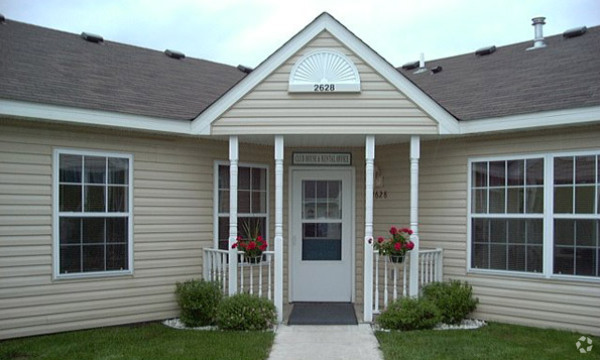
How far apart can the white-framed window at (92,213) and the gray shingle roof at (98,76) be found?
2.53 ft

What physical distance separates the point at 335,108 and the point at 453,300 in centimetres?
310

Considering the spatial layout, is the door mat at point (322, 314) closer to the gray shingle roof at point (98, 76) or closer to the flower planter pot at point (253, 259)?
the flower planter pot at point (253, 259)

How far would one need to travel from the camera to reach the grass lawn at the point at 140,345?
232 inches

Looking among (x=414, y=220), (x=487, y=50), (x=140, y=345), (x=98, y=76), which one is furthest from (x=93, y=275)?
(x=487, y=50)

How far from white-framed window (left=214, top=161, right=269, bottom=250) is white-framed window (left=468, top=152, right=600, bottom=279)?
10.5 feet

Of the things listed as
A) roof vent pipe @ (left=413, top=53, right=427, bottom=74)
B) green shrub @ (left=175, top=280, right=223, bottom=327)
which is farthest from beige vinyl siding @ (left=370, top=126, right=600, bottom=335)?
roof vent pipe @ (left=413, top=53, right=427, bottom=74)

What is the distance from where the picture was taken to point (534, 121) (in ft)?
22.9

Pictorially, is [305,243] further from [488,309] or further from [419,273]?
[488,309]

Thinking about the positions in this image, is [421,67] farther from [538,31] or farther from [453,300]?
[453,300]

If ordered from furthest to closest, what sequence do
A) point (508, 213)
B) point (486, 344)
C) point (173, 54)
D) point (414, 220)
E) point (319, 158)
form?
1. point (173, 54)
2. point (319, 158)
3. point (414, 220)
4. point (508, 213)
5. point (486, 344)

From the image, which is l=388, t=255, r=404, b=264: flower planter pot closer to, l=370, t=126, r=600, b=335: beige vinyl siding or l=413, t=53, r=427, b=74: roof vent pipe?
l=370, t=126, r=600, b=335: beige vinyl siding

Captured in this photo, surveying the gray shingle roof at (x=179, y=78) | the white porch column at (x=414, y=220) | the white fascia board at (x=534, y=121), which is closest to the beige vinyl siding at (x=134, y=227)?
the gray shingle roof at (x=179, y=78)

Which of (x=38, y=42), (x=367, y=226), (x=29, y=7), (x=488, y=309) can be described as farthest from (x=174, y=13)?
(x=488, y=309)

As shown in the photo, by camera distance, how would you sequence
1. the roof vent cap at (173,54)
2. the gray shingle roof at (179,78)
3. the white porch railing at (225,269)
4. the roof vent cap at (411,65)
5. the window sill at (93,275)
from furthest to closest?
the roof vent cap at (411,65) → the roof vent cap at (173,54) → the white porch railing at (225,269) → the gray shingle roof at (179,78) → the window sill at (93,275)
